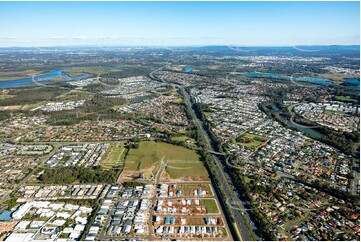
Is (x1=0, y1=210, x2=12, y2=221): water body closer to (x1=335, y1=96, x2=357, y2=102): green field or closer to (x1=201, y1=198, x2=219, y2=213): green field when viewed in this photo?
(x1=201, y1=198, x2=219, y2=213): green field

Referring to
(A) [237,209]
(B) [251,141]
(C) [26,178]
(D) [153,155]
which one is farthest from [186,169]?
(C) [26,178]

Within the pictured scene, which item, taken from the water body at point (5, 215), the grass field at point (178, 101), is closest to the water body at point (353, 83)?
the grass field at point (178, 101)

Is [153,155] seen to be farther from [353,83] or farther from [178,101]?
[353,83]

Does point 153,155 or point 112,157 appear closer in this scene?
point 112,157

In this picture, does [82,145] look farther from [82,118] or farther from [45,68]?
[45,68]

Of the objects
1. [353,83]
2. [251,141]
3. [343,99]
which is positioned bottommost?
[251,141]

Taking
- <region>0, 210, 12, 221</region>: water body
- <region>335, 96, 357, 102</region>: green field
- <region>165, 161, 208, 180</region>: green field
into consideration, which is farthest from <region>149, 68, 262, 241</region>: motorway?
<region>335, 96, 357, 102</region>: green field
